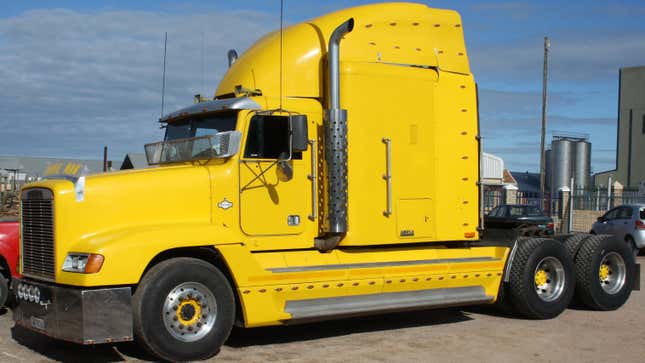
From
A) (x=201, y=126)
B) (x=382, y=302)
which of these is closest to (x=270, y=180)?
(x=201, y=126)

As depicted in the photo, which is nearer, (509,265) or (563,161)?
(509,265)

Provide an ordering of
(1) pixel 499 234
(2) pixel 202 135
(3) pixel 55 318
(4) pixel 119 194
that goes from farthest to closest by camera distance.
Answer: (1) pixel 499 234 < (2) pixel 202 135 < (4) pixel 119 194 < (3) pixel 55 318

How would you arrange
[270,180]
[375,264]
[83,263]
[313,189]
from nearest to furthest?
[83,263] → [270,180] → [313,189] → [375,264]

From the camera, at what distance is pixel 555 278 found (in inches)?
433

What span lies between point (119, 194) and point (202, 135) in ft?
4.69

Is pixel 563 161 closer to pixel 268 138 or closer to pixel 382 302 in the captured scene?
pixel 382 302

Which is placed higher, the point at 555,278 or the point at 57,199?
the point at 57,199

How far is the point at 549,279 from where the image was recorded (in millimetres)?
11000

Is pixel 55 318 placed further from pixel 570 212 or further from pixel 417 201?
pixel 570 212

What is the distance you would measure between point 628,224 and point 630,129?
34.6m

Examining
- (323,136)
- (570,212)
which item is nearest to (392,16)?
(323,136)

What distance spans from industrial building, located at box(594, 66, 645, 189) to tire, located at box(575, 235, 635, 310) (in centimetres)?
4359

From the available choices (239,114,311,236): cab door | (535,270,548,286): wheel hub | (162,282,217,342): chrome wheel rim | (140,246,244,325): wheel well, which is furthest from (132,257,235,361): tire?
(535,270,548,286): wheel hub

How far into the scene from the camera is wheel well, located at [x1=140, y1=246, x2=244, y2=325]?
7.91 m
